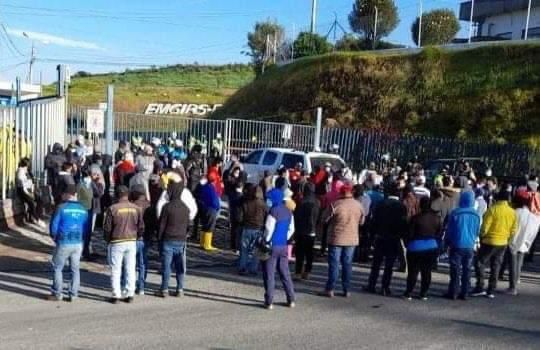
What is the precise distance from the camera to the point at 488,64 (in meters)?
33.5

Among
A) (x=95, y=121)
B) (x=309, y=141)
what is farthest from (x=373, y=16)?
(x=95, y=121)

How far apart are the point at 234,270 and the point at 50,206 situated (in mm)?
6588

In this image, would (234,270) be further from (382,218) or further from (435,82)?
(435,82)

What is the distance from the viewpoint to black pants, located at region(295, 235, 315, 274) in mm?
11117

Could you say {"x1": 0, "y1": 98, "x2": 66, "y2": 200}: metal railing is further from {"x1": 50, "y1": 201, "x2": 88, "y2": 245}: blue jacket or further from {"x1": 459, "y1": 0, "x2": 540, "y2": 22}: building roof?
{"x1": 459, "y1": 0, "x2": 540, "y2": 22}: building roof

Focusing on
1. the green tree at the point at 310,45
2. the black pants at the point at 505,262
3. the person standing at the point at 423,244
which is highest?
the green tree at the point at 310,45

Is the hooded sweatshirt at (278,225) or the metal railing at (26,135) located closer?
the hooded sweatshirt at (278,225)

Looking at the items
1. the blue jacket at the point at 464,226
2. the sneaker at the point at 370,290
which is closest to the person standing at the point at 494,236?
the blue jacket at the point at 464,226

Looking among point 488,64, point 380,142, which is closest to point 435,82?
point 488,64

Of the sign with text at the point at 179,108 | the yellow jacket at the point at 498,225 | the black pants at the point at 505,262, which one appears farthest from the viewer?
the sign with text at the point at 179,108

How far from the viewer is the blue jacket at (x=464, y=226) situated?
1014 centimetres

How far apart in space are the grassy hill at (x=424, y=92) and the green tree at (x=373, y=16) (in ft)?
40.7

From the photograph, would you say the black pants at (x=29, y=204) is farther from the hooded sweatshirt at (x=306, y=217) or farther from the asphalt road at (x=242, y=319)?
the hooded sweatshirt at (x=306, y=217)

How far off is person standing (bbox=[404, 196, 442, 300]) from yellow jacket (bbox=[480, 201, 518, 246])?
94 centimetres
